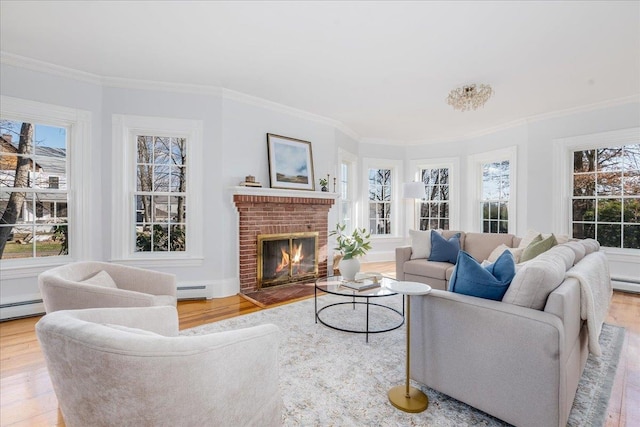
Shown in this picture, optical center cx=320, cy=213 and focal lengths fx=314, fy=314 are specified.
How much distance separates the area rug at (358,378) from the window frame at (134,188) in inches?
49.6

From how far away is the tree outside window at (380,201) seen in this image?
263 inches

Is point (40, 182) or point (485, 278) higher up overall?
point (40, 182)

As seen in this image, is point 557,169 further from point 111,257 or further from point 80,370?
point 111,257

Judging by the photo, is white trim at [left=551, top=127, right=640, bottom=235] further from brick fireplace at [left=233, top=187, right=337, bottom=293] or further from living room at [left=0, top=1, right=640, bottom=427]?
brick fireplace at [left=233, top=187, right=337, bottom=293]

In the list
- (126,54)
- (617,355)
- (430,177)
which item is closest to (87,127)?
(126,54)

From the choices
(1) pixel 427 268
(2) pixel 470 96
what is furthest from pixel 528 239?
(2) pixel 470 96

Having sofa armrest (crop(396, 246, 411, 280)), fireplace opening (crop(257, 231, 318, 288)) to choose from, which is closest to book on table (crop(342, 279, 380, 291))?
sofa armrest (crop(396, 246, 411, 280))

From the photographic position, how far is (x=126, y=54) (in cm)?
311

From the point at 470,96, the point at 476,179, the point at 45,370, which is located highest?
the point at 470,96

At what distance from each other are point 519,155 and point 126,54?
224 inches

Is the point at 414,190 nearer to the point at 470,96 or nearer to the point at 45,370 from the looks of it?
the point at 470,96

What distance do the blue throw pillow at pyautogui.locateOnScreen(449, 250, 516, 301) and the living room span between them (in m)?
1.91

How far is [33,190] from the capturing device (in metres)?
3.35

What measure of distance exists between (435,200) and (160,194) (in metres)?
5.21
